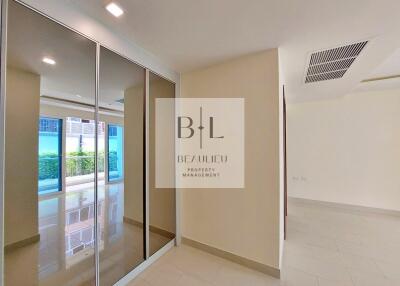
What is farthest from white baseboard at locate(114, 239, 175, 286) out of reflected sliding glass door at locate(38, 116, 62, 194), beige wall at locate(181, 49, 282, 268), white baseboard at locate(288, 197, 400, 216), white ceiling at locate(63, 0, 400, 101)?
white baseboard at locate(288, 197, 400, 216)

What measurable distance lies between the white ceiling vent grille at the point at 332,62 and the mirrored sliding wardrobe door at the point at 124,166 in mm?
2397

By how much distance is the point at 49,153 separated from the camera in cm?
199

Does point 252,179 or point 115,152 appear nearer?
point 252,179

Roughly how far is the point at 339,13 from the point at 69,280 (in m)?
3.74

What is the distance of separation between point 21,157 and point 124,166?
100 cm

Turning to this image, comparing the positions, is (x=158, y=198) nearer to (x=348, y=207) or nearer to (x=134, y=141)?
(x=134, y=141)

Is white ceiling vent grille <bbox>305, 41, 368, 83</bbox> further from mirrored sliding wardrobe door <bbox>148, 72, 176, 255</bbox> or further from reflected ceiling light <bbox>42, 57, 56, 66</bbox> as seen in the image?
reflected ceiling light <bbox>42, 57, 56, 66</bbox>

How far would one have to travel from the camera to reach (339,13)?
1662mm

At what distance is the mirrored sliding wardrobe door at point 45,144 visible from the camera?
5.15 ft

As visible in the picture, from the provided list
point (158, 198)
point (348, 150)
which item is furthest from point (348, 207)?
point (158, 198)

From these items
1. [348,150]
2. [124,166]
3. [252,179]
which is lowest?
[252,179]

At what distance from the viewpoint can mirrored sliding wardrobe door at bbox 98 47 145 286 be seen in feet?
7.47

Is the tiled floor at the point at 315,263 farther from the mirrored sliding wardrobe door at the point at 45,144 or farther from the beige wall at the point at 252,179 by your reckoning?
the mirrored sliding wardrobe door at the point at 45,144

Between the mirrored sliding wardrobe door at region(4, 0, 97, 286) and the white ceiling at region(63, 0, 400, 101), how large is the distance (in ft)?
1.49
